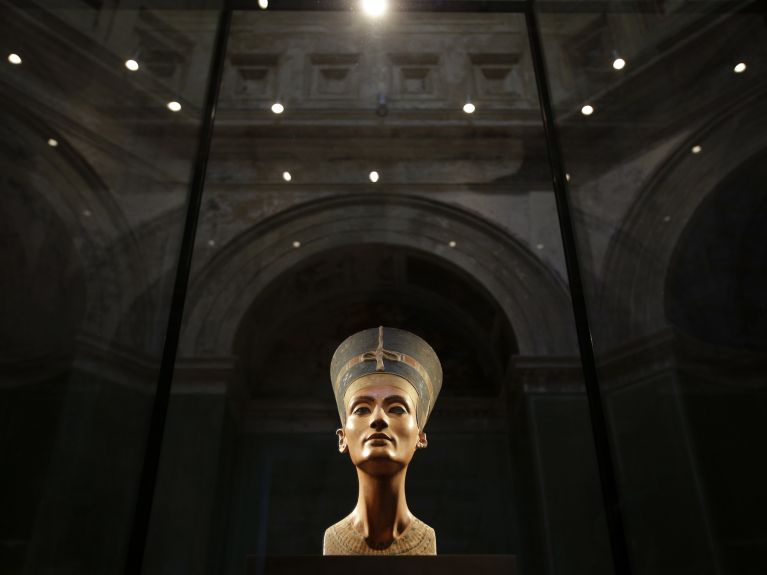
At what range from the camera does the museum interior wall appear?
77.7 inches

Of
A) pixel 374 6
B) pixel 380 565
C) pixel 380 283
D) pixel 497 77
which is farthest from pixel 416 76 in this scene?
pixel 380 565

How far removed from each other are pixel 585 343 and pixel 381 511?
1178mm

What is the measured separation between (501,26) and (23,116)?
408 cm

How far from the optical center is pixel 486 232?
704 centimetres

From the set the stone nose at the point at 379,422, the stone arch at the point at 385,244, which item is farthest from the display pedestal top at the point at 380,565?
the stone arch at the point at 385,244

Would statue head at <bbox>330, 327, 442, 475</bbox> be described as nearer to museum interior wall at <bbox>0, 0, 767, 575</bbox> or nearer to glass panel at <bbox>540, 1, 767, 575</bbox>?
museum interior wall at <bbox>0, 0, 767, 575</bbox>

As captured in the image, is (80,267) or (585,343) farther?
(585,343)

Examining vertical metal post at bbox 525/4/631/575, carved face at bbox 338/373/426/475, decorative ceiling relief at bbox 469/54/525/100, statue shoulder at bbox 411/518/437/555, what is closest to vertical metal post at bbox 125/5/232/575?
carved face at bbox 338/373/426/475

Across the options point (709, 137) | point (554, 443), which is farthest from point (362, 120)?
point (709, 137)

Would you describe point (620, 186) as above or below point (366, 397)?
above

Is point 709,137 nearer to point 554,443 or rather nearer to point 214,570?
point 554,443

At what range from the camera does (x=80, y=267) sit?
2248 mm

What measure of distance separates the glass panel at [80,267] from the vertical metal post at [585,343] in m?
1.48

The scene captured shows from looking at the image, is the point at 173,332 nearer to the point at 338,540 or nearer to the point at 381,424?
the point at 381,424
